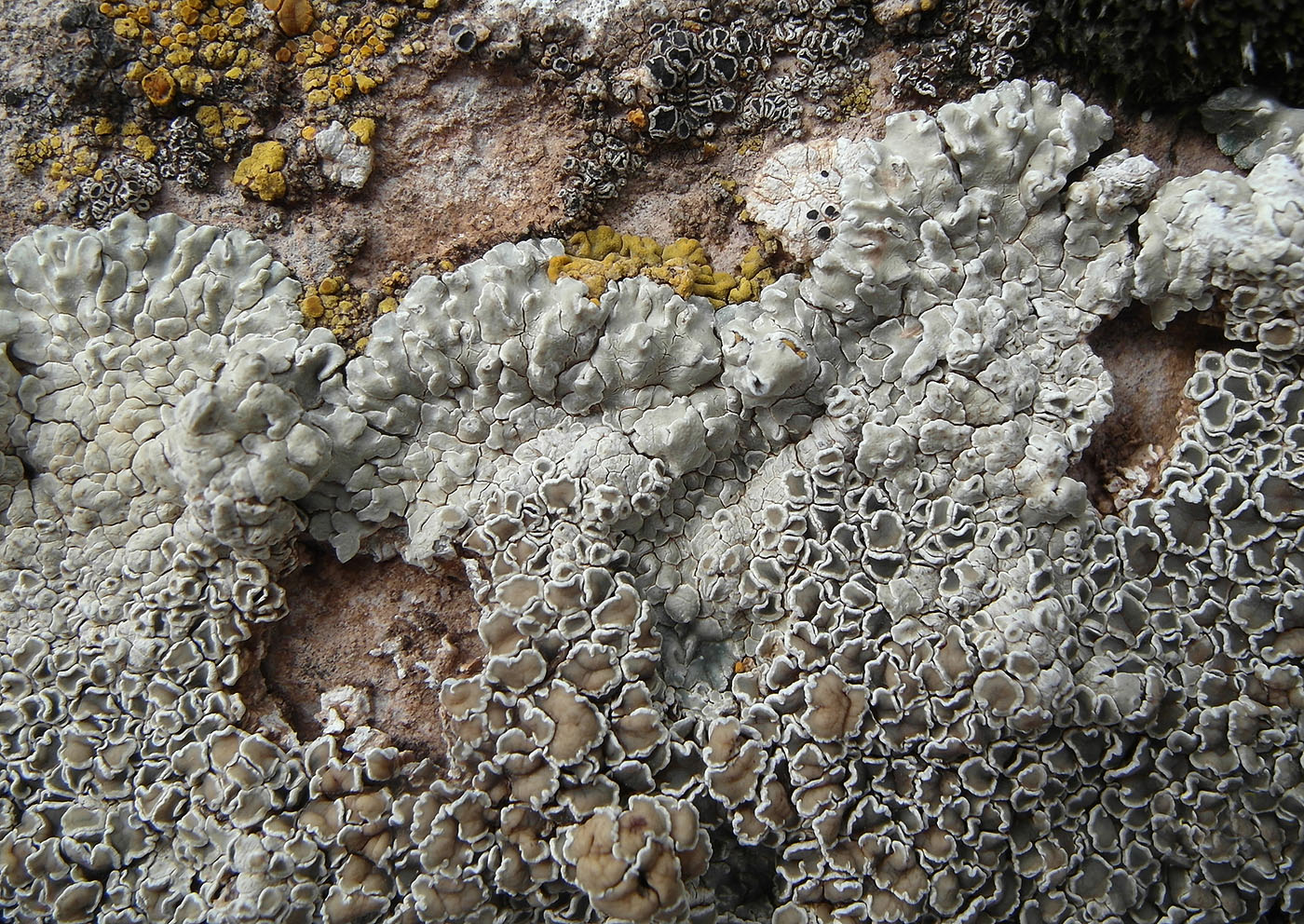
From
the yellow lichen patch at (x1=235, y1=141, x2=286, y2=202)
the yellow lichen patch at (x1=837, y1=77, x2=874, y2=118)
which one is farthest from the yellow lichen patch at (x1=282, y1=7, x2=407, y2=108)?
the yellow lichen patch at (x1=837, y1=77, x2=874, y2=118)

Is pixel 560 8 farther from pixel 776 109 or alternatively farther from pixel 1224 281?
pixel 1224 281

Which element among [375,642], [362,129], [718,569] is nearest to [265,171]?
[362,129]

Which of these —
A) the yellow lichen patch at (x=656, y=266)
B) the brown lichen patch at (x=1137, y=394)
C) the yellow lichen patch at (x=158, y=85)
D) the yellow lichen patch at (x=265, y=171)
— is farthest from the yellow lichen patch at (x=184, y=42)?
the brown lichen patch at (x=1137, y=394)

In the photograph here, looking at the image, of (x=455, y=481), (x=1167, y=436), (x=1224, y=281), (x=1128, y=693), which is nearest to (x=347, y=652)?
(x=455, y=481)

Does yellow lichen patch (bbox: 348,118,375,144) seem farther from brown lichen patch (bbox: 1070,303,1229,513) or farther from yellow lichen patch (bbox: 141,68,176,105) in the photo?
brown lichen patch (bbox: 1070,303,1229,513)

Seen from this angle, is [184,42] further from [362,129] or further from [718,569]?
[718,569]

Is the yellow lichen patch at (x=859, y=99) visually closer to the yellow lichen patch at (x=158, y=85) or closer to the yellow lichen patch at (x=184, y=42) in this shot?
the yellow lichen patch at (x=184, y=42)
